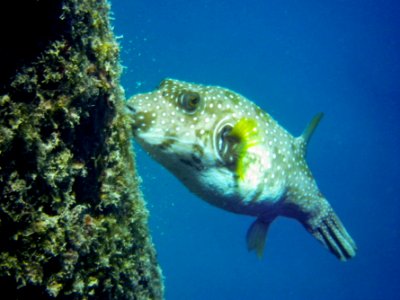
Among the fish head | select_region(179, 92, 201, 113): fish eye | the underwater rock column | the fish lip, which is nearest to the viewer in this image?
the underwater rock column

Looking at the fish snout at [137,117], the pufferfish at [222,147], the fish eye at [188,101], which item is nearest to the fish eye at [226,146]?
the pufferfish at [222,147]

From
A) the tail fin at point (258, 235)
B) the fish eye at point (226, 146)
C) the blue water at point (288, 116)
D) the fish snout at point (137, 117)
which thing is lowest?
the fish snout at point (137, 117)

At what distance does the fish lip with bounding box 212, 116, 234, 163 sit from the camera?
4441mm

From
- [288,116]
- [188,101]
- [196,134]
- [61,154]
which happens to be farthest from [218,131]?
[288,116]

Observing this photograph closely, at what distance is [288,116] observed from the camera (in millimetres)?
83062

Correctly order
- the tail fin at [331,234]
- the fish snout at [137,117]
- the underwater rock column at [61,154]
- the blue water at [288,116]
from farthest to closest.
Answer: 1. the blue water at [288,116]
2. the tail fin at [331,234]
3. the fish snout at [137,117]
4. the underwater rock column at [61,154]

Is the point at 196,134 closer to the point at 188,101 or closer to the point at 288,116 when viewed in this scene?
the point at 188,101

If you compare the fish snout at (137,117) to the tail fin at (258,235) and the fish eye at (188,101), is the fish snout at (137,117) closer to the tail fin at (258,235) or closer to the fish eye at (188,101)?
the fish eye at (188,101)

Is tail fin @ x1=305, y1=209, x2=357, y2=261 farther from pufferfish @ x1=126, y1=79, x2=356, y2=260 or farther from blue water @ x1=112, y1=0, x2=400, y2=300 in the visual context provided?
blue water @ x1=112, y1=0, x2=400, y2=300

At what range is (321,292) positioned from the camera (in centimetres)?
6856

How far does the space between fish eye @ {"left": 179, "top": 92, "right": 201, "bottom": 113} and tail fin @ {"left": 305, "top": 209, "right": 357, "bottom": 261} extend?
3.16m

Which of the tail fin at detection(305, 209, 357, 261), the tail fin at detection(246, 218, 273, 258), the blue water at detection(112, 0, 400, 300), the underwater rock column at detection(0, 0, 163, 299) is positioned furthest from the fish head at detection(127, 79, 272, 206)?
the blue water at detection(112, 0, 400, 300)

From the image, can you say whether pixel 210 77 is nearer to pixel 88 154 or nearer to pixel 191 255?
pixel 191 255

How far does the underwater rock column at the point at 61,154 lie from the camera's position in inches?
74.3
